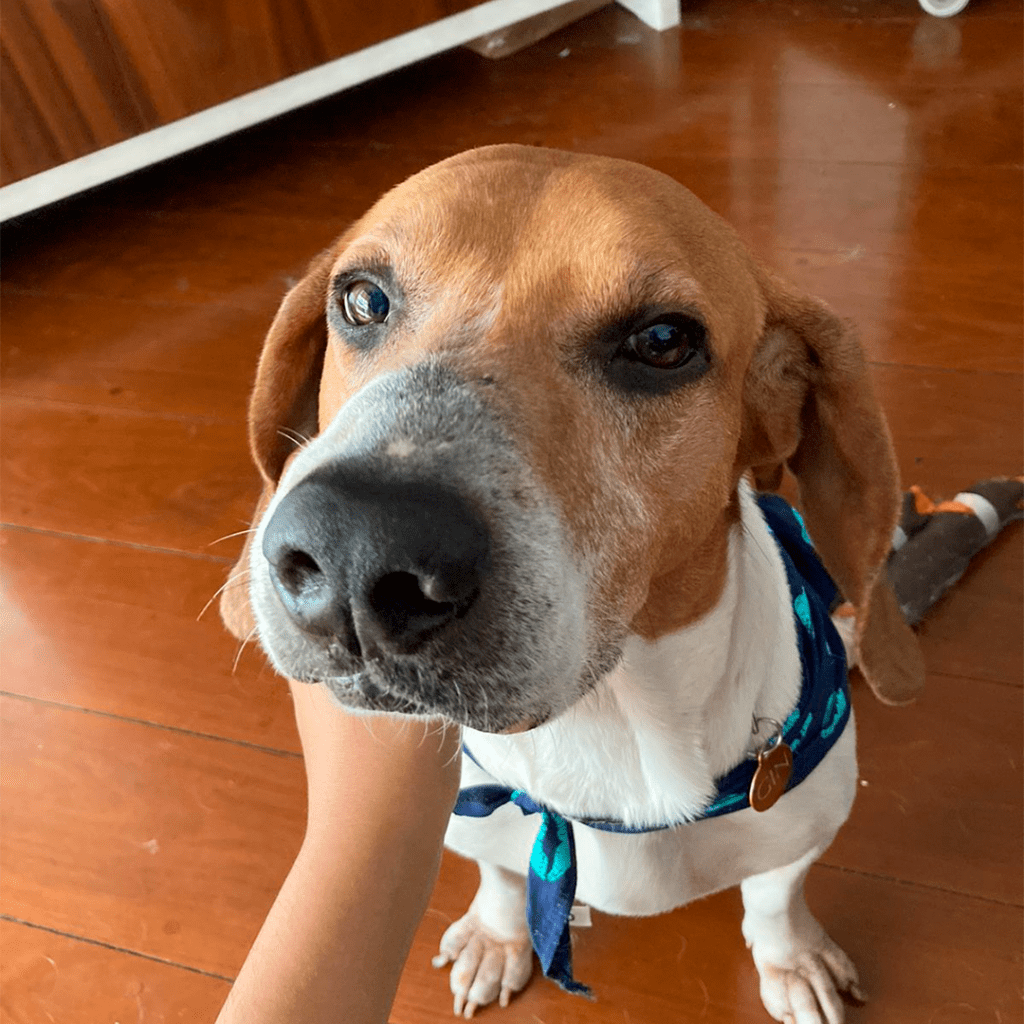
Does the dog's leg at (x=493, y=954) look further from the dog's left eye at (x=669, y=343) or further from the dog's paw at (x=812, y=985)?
the dog's left eye at (x=669, y=343)

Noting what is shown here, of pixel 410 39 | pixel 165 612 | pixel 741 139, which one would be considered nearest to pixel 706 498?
pixel 165 612

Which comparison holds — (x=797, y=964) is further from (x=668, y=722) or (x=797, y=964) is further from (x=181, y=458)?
(x=181, y=458)

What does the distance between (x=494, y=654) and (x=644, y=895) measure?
28.4 inches

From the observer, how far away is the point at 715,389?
1210 millimetres

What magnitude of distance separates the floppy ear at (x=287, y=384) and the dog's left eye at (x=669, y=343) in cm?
44

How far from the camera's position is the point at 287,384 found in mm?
1412

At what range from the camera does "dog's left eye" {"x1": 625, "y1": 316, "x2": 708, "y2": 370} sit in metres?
1.17

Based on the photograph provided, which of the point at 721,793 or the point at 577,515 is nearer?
the point at 577,515

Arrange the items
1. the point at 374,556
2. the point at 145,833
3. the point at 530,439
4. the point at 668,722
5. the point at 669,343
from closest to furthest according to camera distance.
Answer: the point at 374,556 < the point at 530,439 < the point at 669,343 < the point at 668,722 < the point at 145,833

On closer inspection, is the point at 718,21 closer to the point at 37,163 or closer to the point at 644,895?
the point at 37,163

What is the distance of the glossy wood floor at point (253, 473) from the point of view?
1849 millimetres

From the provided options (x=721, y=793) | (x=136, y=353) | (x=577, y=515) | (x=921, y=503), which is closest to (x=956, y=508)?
(x=921, y=503)

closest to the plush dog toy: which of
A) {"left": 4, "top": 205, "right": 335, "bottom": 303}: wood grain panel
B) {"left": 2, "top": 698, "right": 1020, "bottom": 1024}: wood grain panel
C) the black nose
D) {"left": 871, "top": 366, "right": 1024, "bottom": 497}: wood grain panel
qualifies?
{"left": 871, "top": 366, "right": 1024, "bottom": 497}: wood grain panel

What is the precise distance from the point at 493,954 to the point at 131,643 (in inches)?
44.8
